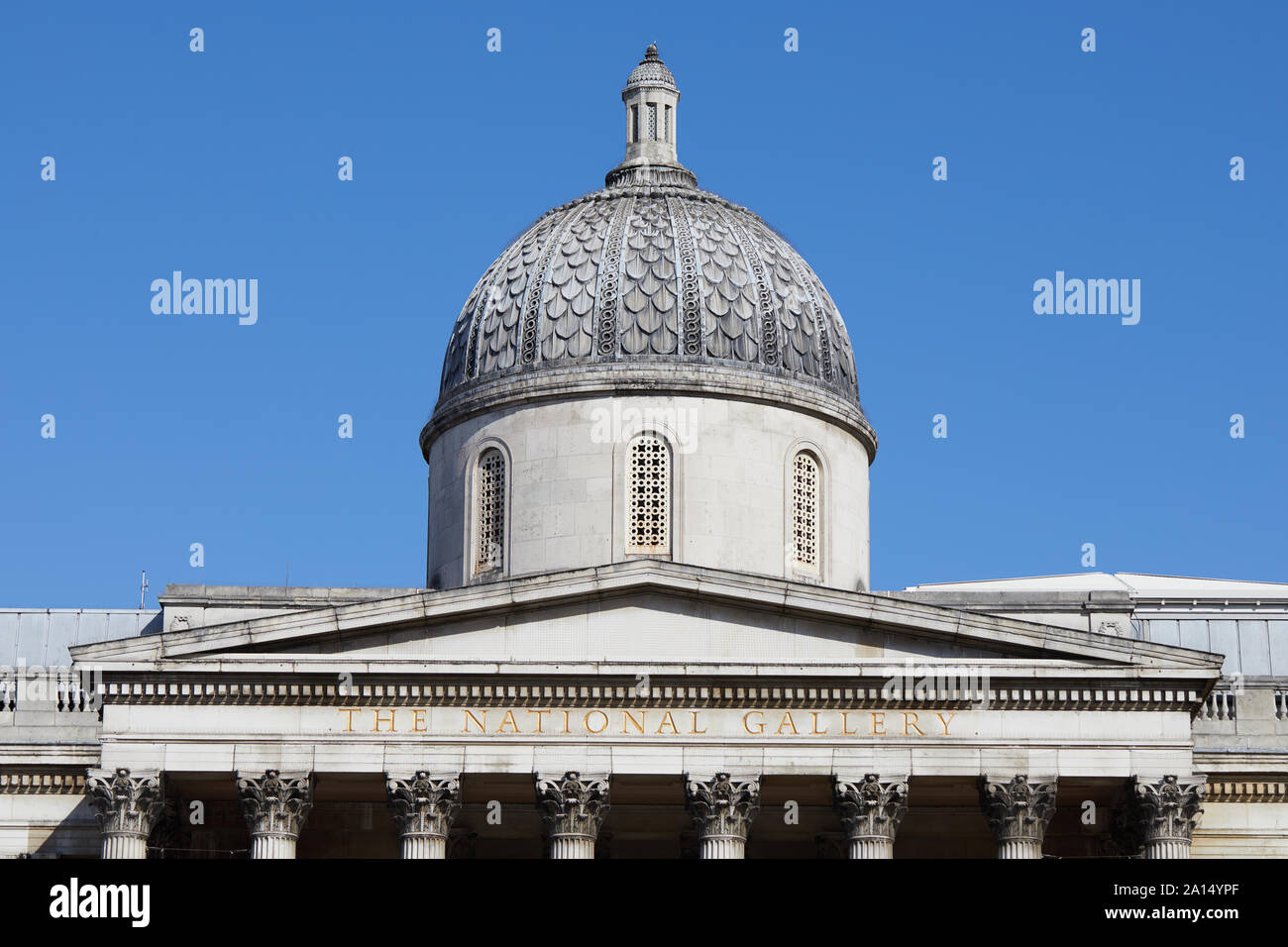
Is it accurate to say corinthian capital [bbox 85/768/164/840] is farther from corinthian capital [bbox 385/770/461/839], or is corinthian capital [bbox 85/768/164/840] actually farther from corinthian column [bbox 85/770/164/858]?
corinthian capital [bbox 385/770/461/839]

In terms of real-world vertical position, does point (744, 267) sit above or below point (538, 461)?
above

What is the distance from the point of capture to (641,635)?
52375mm

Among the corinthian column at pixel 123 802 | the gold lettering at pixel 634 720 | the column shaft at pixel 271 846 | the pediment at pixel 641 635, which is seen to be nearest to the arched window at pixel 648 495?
the pediment at pixel 641 635

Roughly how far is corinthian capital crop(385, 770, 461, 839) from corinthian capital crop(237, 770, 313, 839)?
1.75 m

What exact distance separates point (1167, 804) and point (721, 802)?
27.9 ft

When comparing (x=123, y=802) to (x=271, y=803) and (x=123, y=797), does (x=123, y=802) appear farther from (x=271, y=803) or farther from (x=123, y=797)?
(x=271, y=803)

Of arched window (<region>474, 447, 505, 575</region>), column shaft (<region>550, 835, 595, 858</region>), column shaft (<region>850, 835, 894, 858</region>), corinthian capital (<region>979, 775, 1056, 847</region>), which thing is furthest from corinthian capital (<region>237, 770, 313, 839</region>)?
corinthian capital (<region>979, 775, 1056, 847</region>)

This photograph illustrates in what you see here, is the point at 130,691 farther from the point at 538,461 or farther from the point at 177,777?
the point at 538,461

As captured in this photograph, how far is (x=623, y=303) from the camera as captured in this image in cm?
6228

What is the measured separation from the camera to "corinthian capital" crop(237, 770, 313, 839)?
168 ft
